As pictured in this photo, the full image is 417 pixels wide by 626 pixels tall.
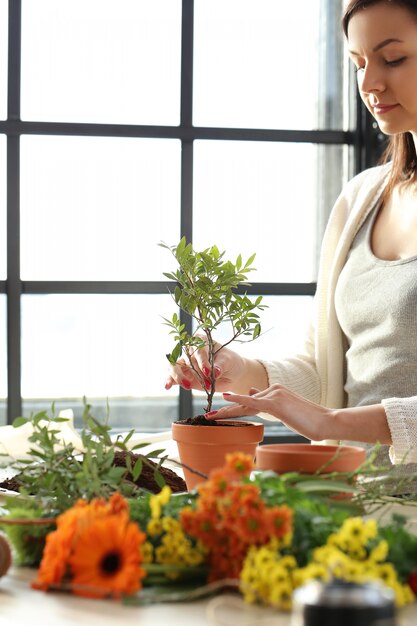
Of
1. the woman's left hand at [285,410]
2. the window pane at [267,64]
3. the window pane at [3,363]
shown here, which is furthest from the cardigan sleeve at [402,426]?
the window pane at [267,64]

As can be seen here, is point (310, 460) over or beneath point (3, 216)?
beneath

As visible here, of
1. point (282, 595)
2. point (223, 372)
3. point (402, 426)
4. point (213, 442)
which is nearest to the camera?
point (282, 595)

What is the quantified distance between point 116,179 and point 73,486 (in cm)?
354

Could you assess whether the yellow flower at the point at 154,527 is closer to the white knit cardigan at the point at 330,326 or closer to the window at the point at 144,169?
the white knit cardigan at the point at 330,326

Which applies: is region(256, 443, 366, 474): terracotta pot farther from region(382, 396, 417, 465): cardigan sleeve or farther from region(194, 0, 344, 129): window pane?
region(194, 0, 344, 129): window pane

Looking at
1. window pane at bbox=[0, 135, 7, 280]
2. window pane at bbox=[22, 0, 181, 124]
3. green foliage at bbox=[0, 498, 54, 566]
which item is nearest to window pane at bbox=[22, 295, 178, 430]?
window pane at bbox=[0, 135, 7, 280]

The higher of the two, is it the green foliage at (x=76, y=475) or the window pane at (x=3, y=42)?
the window pane at (x=3, y=42)

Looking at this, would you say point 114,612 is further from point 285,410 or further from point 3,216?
point 3,216

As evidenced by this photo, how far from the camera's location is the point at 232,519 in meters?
0.80

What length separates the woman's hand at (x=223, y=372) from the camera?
1.73 metres

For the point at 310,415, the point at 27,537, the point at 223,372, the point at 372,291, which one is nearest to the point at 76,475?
the point at 27,537

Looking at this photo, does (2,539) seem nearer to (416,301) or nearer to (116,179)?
(416,301)

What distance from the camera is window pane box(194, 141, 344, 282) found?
15.0 ft

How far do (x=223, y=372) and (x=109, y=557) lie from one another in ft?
3.91
